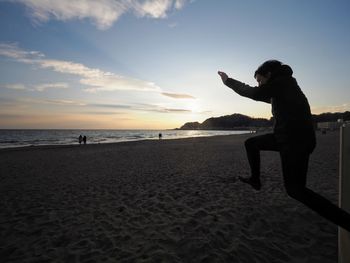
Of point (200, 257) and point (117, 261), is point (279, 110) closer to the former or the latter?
point (200, 257)

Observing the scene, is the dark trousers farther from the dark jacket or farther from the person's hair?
the person's hair

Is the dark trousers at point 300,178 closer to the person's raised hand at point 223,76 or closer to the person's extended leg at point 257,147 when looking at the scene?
the person's extended leg at point 257,147

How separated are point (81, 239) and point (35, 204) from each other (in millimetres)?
2943

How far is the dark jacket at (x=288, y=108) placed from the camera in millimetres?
2758

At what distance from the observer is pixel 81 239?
13.9ft

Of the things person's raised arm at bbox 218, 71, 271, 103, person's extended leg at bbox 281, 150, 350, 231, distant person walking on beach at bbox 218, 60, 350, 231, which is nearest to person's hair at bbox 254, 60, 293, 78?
distant person walking on beach at bbox 218, 60, 350, 231

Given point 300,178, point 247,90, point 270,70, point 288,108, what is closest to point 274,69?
point 270,70

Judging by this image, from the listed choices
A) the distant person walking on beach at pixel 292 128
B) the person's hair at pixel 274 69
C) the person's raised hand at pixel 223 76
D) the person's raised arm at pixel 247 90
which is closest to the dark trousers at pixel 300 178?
the distant person walking on beach at pixel 292 128

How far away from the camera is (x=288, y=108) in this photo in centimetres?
280

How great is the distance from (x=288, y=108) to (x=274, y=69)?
1.78 feet

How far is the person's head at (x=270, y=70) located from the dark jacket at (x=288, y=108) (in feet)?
0.04

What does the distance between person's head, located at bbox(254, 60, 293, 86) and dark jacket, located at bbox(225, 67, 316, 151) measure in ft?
0.04

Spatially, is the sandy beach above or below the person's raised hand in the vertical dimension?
below

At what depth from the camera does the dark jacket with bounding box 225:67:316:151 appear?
2758 mm
